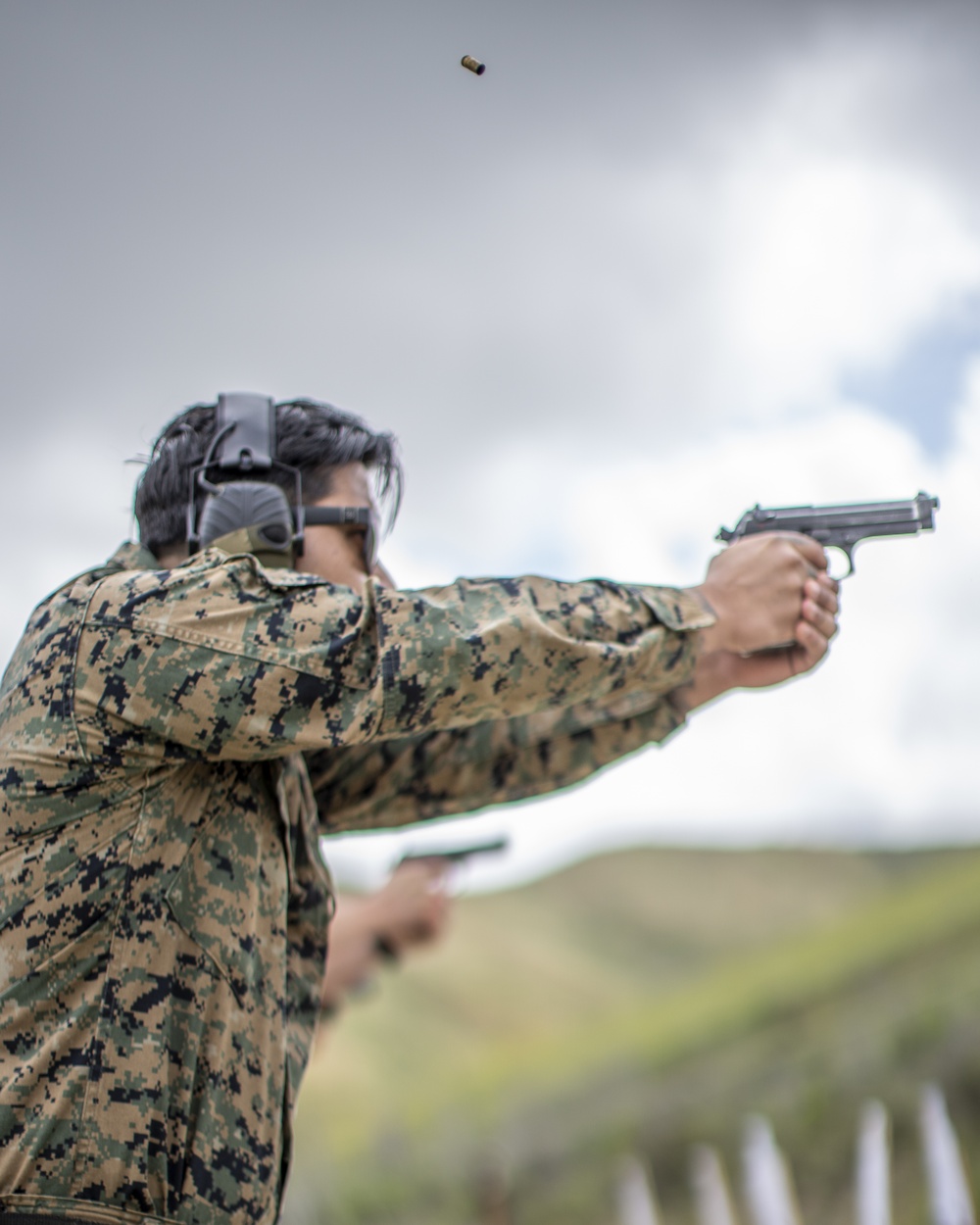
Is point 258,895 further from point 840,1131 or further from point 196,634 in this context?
point 840,1131

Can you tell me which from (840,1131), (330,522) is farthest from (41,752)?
(840,1131)

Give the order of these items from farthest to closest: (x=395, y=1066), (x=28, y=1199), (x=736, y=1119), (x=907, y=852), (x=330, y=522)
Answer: (x=395, y=1066) < (x=907, y=852) < (x=736, y=1119) < (x=330, y=522) < (x=28, y=1199)

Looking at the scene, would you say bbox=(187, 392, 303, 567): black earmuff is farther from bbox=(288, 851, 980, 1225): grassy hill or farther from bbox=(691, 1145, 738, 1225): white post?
bbox=(691, 1145, 738, 1225): white post

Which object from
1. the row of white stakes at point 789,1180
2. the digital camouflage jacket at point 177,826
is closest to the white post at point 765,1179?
the row of white stakes at point 789,1180

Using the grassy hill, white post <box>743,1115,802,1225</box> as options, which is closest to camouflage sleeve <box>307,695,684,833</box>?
the grassy hill

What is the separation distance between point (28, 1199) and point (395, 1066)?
366cm

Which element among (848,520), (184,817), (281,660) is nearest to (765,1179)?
(848,520)

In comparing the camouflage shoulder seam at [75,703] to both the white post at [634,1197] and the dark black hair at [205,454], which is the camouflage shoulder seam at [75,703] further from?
the white post at [634,1197]

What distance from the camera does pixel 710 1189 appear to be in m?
3.85

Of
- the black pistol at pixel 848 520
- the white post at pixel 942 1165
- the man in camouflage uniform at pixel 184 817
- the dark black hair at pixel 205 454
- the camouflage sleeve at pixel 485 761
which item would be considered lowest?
the white post at pixel 942 1165

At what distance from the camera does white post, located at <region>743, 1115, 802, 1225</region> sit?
140 inches

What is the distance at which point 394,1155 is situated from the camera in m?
4.40

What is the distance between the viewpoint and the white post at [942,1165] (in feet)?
9.77

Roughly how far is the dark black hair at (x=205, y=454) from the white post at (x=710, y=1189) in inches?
120
